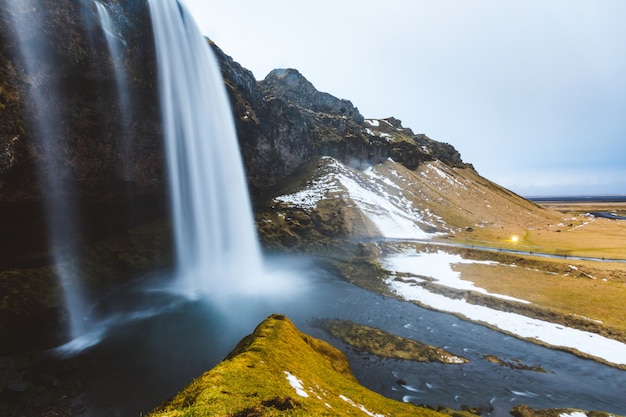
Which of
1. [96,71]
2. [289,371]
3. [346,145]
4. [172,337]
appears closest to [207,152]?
[96,71]

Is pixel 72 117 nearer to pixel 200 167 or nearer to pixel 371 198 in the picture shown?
pixel 200 167

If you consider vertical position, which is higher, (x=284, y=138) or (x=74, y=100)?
(x=284, y=138)

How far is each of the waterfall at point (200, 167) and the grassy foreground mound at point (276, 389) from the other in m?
28.3

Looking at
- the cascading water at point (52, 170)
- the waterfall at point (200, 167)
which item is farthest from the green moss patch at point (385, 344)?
the cascading water at point (52, 170)

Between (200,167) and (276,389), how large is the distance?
5684cm

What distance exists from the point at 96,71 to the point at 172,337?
3814 centimetres

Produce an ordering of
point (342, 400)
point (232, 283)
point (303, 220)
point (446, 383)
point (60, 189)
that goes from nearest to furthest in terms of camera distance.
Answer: point (342, 400) → point (446, 383) → point (60, 189) → point (232, 283) → point (303, 220)

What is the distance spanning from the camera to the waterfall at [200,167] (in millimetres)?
51656

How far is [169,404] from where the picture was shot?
1007 cm

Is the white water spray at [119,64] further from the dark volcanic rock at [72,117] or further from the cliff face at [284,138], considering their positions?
the cliff face at [284,138]

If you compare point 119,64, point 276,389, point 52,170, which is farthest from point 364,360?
point 119,64

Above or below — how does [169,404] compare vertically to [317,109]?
below

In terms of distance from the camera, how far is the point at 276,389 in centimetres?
1126

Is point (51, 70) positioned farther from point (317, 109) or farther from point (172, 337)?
point (317, 109)
